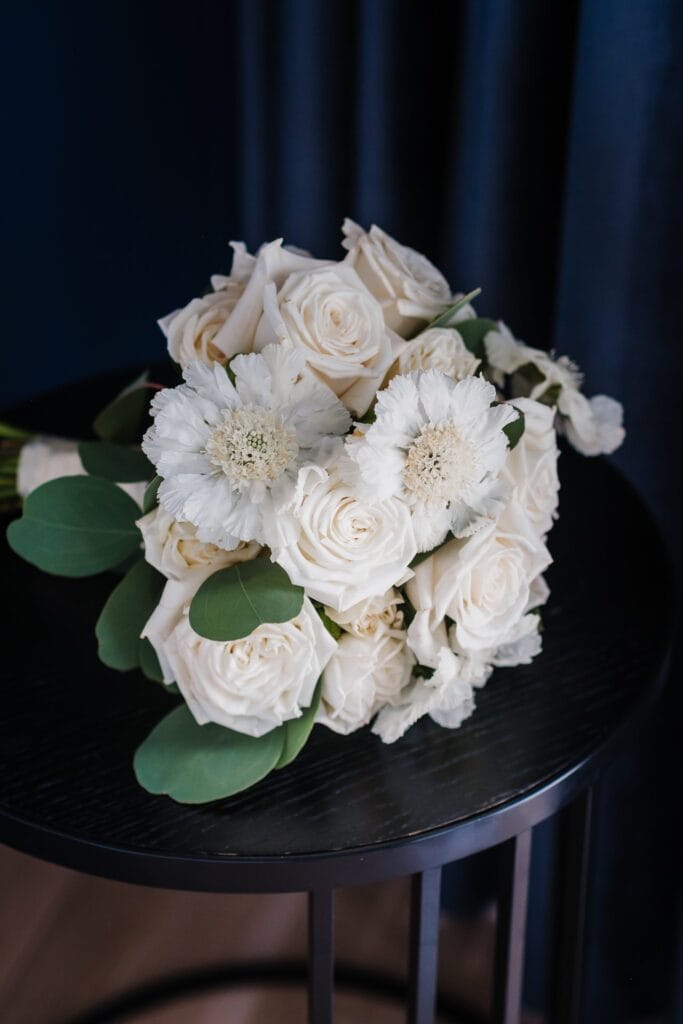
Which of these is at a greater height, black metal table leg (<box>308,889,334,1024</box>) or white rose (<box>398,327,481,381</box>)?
white rose (<box>398,327,481,381</box>)

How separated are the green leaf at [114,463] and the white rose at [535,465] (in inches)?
10.3

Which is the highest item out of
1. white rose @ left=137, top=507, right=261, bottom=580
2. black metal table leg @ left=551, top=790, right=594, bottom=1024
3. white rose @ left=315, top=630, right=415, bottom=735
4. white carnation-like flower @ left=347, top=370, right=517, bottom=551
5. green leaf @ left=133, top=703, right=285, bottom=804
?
white carnation-like flower @ left=347, top=370, right=517, bottom=551

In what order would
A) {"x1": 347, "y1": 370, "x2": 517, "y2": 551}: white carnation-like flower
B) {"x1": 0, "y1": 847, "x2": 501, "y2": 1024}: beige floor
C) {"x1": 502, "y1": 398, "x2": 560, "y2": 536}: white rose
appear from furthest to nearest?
1. {"x1": 0, "y1": 847, "x2": 501, "y2": 1024}: beige floor
2. {"x1": 502, "y1": 398, "x2": 560, "y2": 536}: white rose
3. {"x1": 347, "y1": 370, "x2": 517, "y2": 551}: white carnation-like flower

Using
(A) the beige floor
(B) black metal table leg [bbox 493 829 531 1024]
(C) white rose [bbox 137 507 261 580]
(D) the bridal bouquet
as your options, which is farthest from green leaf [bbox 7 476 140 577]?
(A) the beige floor

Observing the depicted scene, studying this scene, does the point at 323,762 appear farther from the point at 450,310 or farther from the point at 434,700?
the point at 450,310

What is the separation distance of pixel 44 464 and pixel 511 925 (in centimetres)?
51

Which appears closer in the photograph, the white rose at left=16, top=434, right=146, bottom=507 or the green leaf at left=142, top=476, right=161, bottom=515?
the green leaf at left=142, top=476, right=161, bottom=515

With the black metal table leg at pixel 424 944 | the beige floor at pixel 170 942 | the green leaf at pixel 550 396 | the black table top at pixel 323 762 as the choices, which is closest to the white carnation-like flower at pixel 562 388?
the green leaf at pixel 550 396

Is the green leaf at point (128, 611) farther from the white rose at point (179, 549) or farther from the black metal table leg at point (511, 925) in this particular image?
the black metal table leg at point (511, 925)

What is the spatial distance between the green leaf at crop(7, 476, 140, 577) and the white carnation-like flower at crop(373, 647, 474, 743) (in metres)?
0.21

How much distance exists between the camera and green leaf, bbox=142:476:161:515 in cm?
58

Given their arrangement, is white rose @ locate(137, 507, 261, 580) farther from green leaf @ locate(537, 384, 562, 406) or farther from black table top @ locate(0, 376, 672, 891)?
green leaf @ locate(537, 384, 562, 406)

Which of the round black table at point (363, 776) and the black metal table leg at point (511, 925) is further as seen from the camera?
the black metal table leg at point (511, 925)

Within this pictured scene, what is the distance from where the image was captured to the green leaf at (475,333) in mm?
708
